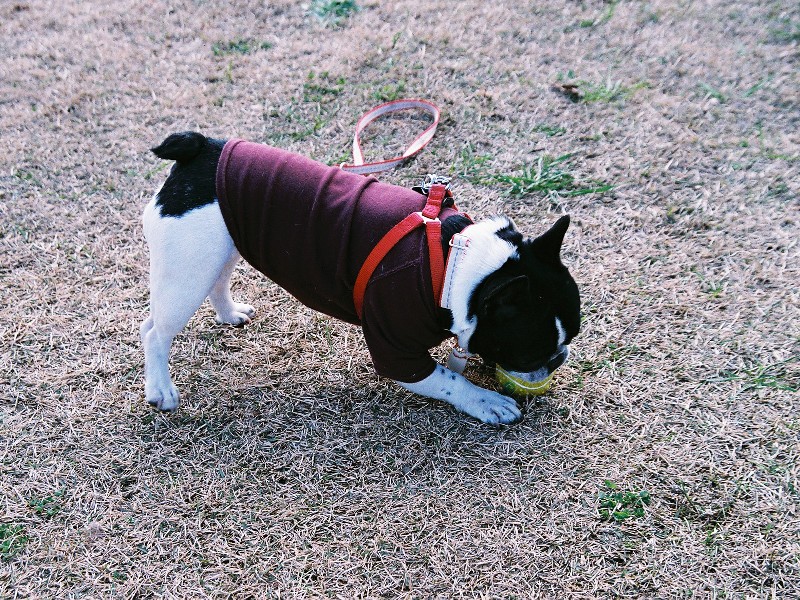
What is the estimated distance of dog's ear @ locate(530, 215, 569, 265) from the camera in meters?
2.35

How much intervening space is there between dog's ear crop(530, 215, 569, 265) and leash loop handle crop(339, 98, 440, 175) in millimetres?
1517

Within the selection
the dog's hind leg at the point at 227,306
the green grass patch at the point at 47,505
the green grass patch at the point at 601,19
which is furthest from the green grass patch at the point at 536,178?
the green grass patch at the point at 47,505

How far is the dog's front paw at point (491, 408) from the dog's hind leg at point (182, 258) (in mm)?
1222

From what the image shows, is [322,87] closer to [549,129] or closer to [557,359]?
[549,129]

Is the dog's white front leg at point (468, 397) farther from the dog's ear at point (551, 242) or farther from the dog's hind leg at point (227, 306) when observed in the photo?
the dog's hind leg at point (227, 306)

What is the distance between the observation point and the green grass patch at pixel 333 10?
18.1 feet

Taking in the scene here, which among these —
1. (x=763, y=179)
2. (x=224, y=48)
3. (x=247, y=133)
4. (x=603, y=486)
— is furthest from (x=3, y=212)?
(x=763, y=179)

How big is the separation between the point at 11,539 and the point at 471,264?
6.84ft

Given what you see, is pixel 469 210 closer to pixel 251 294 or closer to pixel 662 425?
Answer: pixel 251 294

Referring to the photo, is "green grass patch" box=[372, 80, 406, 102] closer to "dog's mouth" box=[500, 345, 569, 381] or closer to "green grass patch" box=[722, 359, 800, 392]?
"dog's mouth" box=[500, 345, 569, 381]

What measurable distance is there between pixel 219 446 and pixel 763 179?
3.49 metres

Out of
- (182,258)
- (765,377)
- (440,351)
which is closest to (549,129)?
(440,351)

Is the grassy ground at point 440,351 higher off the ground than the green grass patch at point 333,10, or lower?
lower

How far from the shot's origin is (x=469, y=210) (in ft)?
12.5
